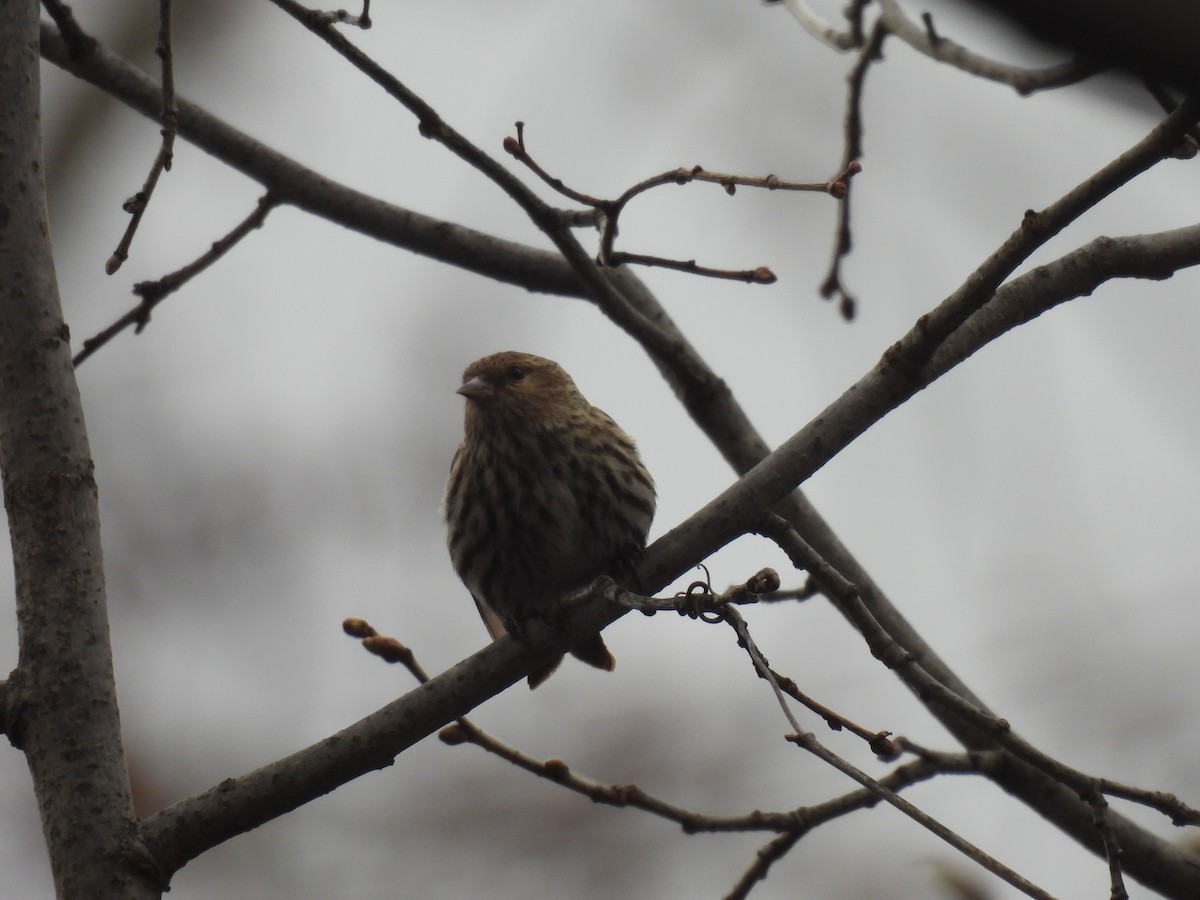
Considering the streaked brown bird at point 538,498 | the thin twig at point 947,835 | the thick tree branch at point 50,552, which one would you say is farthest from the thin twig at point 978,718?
the thick tree branch at point 50,552

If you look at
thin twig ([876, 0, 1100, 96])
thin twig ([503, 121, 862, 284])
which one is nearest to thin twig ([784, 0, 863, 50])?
thin twig ([876, 0, 1100, 96])

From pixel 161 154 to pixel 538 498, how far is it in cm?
200

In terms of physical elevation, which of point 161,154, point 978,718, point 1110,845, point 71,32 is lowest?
point 1110,845

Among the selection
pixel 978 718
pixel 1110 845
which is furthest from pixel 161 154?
pixel 1110 845

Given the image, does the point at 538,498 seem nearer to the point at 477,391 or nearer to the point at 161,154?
the point at 477,391

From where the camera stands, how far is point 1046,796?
4160 millimetres

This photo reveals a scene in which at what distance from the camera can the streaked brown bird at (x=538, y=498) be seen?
476cm

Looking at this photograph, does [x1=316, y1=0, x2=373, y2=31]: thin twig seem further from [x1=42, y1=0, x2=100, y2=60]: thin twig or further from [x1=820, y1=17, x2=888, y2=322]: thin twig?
[x1=820, y1=17, x2=888, y2=322]: thin twig

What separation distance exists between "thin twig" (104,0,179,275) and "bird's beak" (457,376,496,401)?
1.91 m

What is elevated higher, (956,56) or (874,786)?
(956,56)

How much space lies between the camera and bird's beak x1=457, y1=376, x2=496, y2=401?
17.0 feet

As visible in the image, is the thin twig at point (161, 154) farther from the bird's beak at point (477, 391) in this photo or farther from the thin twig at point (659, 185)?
the bird's beak at point (477, 391)

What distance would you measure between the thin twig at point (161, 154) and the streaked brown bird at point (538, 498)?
6.03 ft

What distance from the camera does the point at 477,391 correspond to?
5172 millimetres
